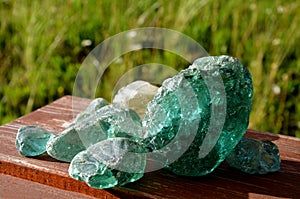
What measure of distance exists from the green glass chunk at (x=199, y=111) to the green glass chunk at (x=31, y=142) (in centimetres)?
27

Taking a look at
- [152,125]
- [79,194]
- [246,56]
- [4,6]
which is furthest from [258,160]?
[4,6]

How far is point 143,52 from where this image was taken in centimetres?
246

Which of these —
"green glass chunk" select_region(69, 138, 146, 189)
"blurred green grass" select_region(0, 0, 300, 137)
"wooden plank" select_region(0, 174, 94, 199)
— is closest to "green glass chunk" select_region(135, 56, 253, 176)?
"green glass chunk" select_region(69, 138, 146, 189)

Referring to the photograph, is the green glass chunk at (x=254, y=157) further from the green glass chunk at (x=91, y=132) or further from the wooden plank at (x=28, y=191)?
the wooden plank at (x=28, y=191)

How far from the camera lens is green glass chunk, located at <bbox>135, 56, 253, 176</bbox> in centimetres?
111

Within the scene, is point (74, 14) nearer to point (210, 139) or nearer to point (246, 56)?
point (246, 56)

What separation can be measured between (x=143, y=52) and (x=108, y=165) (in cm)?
143

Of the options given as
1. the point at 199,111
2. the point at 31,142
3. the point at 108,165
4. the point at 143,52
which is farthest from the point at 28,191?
the point at 143,52

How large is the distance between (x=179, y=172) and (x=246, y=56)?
4.31 ft

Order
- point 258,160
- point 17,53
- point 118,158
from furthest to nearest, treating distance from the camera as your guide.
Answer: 1. point 17,53
2. point 258,160
3. point 118,158

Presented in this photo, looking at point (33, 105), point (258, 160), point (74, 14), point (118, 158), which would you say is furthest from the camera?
point (74, 14)

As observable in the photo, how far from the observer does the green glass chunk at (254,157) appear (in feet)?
3.94

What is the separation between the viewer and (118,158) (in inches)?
42.4

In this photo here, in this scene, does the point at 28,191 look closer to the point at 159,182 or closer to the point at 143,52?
the point at 159,182
